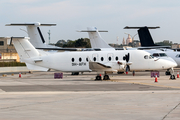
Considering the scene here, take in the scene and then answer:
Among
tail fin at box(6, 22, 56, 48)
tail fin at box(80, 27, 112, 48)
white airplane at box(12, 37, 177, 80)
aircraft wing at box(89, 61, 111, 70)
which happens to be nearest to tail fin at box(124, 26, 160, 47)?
tail fin at box(80, 27, 112, 48)

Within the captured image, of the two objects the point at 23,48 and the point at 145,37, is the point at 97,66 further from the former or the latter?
the point at 145,37

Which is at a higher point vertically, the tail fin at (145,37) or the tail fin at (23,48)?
the tail fin at (145,37)

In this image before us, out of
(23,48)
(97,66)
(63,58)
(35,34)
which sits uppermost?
(35,34)

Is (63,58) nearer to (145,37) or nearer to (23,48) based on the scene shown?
(23,48)

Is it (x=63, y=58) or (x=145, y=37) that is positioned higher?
(x=145, y=37)

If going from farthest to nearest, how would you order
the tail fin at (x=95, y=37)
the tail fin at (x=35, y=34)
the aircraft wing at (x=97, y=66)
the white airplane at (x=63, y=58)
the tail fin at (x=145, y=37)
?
the tail fin at (x=145, y=37) < the tail fin at (x=95, y=37) < the tail fin at (x=35, y=34) < the white airplane at (x=63, y=58) < the aircraft wing at (x=97, y=66)

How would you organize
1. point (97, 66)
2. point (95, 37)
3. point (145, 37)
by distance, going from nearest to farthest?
point (97, 66) → point (95, 37) → point (145, 37)

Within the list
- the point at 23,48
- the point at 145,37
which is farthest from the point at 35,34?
the point at 23,48

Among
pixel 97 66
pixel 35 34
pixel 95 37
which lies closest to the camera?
pixel 97 66

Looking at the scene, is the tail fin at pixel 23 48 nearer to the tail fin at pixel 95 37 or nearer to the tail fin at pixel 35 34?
the tail fin at pixel 35 34

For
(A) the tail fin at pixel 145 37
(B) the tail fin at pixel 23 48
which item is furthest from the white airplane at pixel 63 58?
(A) the tail fin at pixel 145 37

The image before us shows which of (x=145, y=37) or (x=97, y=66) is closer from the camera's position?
(x=97, y=66)

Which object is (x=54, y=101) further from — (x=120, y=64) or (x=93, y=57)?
(x=93, y=57)

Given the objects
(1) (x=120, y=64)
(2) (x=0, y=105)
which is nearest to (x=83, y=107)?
(2) (x=0, y=105)
